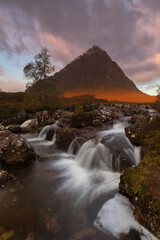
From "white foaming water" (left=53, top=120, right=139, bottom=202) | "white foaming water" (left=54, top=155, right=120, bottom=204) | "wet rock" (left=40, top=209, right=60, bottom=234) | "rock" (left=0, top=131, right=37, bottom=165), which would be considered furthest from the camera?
"rock" (left=0, top=131, right=37, bottom=165)

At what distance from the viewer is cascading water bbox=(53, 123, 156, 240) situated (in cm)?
476

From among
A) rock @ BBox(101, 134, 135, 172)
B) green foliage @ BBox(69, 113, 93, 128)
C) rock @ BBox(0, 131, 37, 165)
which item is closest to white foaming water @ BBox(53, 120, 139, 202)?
rock @ BBox(101, 134, 135, 172)

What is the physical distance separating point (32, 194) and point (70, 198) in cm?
192

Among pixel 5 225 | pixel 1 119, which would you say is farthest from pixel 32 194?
pixel 1 119

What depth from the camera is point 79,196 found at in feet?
21.8

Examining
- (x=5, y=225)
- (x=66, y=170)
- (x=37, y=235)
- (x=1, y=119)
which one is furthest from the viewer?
(x=1, y=119)

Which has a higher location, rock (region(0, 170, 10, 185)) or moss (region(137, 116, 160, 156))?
moss (region(137, 116, 160, 156))

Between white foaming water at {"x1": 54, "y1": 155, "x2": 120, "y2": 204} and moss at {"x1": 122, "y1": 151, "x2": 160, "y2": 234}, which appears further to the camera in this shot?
white foaming water at {"x1": 54, "y1": 155, "x2": 120, "y2": 204}

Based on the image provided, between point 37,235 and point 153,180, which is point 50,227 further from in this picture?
point 153,180

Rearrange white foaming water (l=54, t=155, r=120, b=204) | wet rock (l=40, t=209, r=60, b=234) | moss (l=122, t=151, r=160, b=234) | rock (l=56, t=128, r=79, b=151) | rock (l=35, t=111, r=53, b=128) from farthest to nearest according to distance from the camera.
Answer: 1. rock (l=35, t=111, r=53, b=128)
2. rock (l=56, t=128, r=79, b=151)
3. white foaming water (l=54, t=155, r=120, b=204)
4. wet rock (l=40, t=209, r=60, b=234)
5. moss (l=122, t=151, r=160, b=234)

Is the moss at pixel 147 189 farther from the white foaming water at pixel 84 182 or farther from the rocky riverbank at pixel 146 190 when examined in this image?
the white foaming water at pixel 84 182

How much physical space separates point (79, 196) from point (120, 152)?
4005mm

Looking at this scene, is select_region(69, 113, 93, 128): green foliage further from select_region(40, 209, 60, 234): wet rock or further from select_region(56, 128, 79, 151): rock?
select_region(40, 209, 60, 234): wet rock

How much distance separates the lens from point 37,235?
427cm
